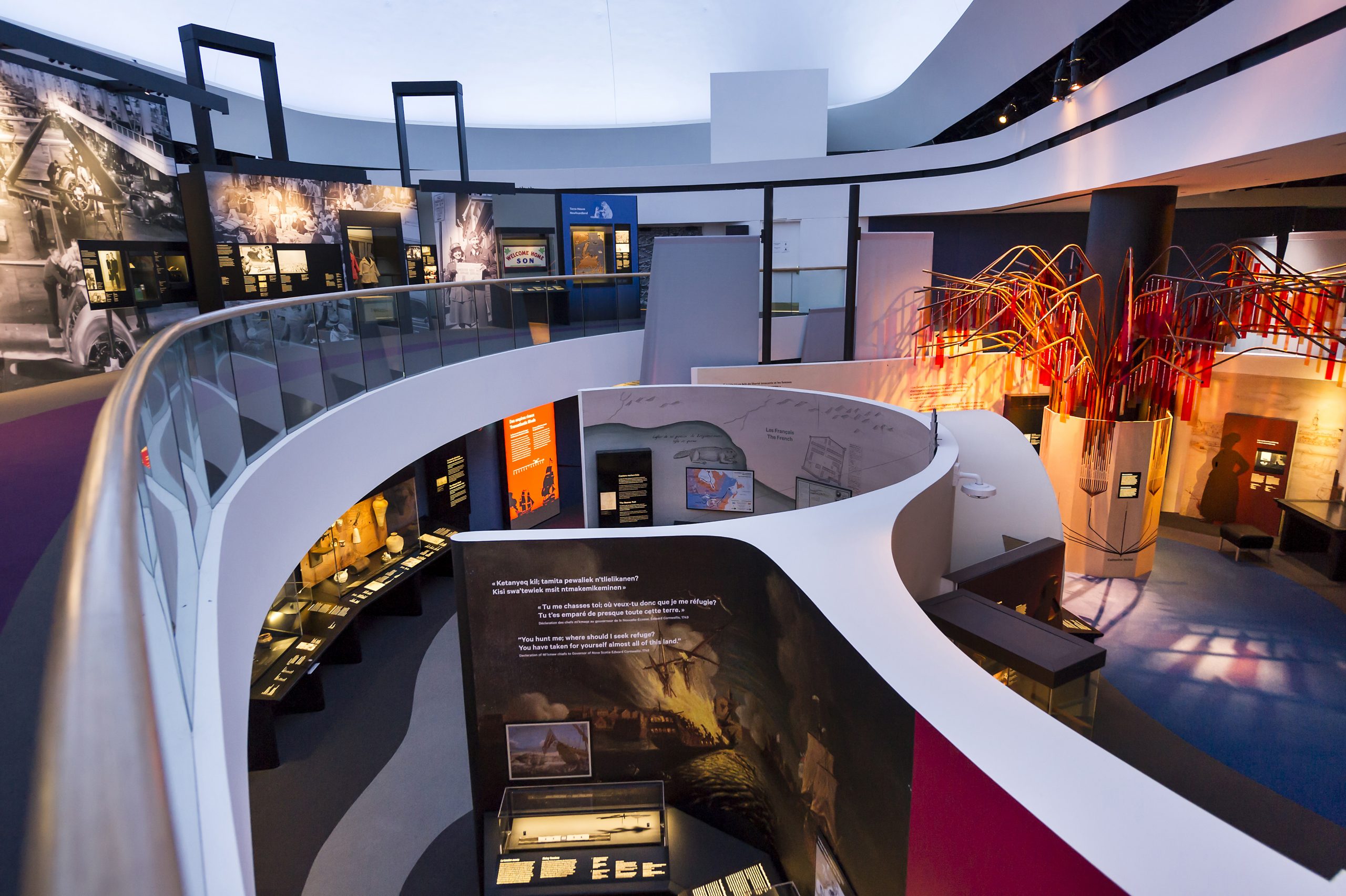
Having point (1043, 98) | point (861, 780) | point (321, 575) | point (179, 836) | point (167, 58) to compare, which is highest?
point (167, 58)

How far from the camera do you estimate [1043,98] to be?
12086 millimetres

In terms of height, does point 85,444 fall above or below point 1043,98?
below

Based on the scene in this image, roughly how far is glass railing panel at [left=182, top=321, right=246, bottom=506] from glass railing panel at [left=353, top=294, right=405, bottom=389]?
2.30 m

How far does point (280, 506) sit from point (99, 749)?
13.6ft

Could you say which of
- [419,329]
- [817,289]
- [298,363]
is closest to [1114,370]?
[817,289]

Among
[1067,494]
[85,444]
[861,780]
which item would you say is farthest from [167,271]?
[1067,494]

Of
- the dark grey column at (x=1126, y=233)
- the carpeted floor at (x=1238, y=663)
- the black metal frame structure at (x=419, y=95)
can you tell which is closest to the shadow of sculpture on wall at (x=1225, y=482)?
the carpeted floor at (x=1238, y=663)

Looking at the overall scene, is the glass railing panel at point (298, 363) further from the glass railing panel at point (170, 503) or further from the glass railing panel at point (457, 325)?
the glass railing panel at point (457, 325)

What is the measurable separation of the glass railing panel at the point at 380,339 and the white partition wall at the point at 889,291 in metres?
5.57

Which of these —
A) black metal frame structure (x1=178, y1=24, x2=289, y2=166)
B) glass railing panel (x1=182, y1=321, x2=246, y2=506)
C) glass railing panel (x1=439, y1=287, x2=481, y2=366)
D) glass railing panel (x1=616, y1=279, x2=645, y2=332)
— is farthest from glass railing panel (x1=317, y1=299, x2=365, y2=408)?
glass railing panel (x1=616, y1=279, x2=645, y2=332)

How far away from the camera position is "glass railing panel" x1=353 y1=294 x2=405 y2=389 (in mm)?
6211

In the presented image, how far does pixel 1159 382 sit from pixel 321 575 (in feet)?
30.9

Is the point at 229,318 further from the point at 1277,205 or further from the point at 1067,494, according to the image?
the point at 1277,205

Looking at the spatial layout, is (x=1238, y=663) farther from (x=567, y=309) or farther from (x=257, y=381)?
(x=567, y=309)
